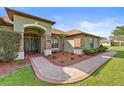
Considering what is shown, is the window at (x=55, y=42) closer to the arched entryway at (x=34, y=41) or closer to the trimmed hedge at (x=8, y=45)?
the arched entryway at (x=34, y=41)

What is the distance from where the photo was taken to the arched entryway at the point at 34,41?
16178mm

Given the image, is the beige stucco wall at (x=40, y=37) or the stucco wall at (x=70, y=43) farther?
the stucco wall at (x=70, y=43)

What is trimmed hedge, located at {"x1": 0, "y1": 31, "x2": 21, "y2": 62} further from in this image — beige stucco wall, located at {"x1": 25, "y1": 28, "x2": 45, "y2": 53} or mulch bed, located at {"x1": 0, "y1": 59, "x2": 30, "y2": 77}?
beige stucco wall, located at {"x1": 25, "y1": 28, "x2": 45, "y2": 53}

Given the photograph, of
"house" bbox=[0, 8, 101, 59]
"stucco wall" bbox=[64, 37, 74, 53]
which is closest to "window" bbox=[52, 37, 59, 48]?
"house" bbox=[0, 8, 101, 59]

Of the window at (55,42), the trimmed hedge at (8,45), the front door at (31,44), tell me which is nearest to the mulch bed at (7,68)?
the trimmed hedge at (8,45)

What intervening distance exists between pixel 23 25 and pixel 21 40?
5.43ft

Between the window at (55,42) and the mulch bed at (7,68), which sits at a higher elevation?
the window at (55,42)

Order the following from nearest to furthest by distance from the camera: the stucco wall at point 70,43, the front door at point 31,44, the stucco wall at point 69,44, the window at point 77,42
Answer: the front door at point 31,44 → the window at point 77,42 → the stucco wall at point 70,43 → the stucco wall at point 69,44

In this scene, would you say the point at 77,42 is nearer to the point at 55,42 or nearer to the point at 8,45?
the point at 55,42
